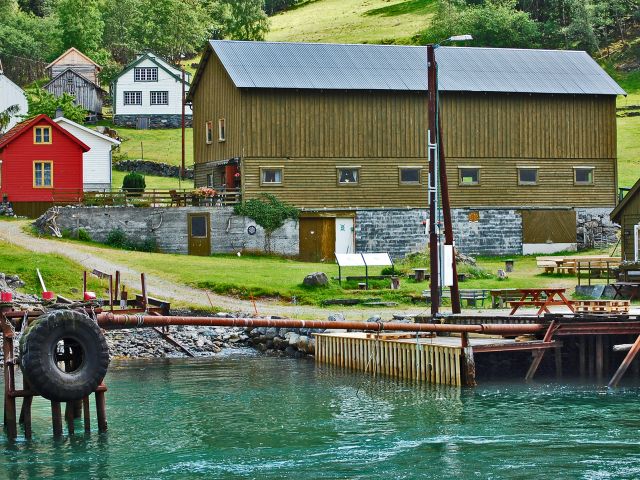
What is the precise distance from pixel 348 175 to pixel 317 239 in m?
3.74

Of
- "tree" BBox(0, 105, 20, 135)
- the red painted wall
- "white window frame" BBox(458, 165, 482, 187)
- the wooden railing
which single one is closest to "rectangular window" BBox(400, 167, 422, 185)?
"white window frame" BBox(458, 165, 482, 187)

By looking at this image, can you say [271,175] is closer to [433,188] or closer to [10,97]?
[433,188]

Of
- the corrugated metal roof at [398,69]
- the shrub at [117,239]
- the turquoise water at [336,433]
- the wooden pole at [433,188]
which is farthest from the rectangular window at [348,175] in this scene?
the turquoise water at [336,433]

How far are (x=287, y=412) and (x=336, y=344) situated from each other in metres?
8.99

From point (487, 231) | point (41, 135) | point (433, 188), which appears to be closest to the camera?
point (433, 188)

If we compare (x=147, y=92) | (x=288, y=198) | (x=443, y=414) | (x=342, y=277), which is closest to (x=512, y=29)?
(x=147, y=92)

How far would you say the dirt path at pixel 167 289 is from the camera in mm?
41469

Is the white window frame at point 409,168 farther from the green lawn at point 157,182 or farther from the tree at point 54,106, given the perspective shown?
the tree at point 54,106

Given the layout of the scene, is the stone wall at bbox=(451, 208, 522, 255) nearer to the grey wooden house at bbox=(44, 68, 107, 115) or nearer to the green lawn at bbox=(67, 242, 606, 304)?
the green lawn at bbox=(67, 242, 606, 304)

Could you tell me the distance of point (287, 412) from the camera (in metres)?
27.5

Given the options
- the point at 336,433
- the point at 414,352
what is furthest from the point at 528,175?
the point at 336,433

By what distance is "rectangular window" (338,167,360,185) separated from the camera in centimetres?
5750

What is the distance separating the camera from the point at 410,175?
5866 cm

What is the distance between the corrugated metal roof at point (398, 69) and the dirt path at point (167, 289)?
39.3 ft
